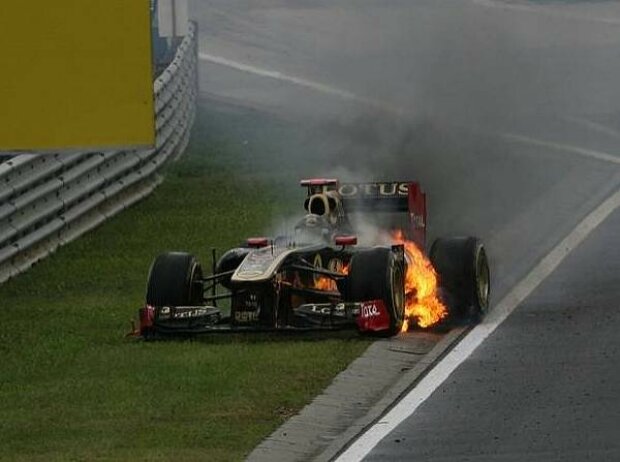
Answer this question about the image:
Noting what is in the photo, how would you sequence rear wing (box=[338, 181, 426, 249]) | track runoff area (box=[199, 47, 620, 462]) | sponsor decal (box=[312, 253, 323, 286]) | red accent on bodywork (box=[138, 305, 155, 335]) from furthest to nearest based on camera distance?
rear wing (box=[338, 181, 426, 249])
sponsor decal (box=[312, 253, 323, 286])
red accent on bodywork (box=[138, 305, 155, 335])
track runoff area (box=[199, 47, 620, 462])

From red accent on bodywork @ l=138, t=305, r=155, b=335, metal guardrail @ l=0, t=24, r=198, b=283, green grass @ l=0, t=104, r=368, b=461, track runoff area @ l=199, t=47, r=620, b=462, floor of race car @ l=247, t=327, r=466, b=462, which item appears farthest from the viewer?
metal guardrail @ l=0, t=24, r=198, b=283

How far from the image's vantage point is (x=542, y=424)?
1549 centimetres

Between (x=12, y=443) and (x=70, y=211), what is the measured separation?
32.6 ft

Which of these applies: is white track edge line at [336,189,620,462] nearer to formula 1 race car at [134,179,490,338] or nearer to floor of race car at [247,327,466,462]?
floor of race car at [247,327,466,462]

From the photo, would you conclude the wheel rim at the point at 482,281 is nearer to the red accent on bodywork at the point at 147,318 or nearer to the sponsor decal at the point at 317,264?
the sponsor decal at the point at 317,264

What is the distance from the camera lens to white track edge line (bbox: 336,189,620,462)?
15.4m

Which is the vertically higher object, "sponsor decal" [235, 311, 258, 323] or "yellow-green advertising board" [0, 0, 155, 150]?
"yellow-green advertising board" [0, 0, 155, 150]

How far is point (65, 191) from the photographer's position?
81.2ft

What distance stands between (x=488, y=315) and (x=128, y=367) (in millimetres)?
3613

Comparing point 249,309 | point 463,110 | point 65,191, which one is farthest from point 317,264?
point 463,110

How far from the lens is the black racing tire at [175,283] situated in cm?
1905

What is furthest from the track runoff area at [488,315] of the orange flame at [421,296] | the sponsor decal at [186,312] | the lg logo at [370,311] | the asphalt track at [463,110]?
the sponsor decal at [186,312]

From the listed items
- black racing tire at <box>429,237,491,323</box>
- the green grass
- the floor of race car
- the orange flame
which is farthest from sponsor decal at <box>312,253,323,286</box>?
black racing tire at <box>429,237,491,323</box>

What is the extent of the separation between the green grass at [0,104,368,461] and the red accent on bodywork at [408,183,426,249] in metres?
1.98
